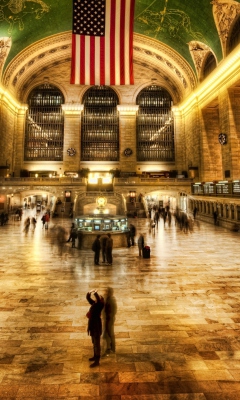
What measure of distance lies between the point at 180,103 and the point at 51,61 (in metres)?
15.8

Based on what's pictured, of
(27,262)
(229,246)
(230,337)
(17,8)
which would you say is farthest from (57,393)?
(17,8)

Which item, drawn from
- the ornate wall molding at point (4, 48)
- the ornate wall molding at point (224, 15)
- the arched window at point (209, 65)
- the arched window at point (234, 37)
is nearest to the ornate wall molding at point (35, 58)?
the ornate wall molding at point (4, 48)

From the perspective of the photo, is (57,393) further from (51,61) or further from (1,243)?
(51,61)

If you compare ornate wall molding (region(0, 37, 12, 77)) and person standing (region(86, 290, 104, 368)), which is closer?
person standing (region(86, 290, 104, 368))

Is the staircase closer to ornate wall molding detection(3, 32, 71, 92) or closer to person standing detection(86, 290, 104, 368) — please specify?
ornate wall molding detection(3, 32, 71, 92)

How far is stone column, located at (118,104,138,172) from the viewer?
103 ft

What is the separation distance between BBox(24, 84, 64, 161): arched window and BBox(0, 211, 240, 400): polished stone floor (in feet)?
81.4

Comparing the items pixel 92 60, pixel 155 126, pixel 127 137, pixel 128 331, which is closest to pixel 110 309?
pixel 128 331

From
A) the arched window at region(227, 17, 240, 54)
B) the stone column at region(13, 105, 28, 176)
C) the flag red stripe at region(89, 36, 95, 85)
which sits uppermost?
the arched window at region(227, 17, 240, 54)

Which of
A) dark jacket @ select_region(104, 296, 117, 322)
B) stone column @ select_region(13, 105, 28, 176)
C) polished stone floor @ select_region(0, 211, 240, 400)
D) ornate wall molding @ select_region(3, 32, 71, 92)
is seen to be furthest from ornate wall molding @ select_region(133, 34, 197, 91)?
dark jacket @ select_region(104, 296, 117, 322)

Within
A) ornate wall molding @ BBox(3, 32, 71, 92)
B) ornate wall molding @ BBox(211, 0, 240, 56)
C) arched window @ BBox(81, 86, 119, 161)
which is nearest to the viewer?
ornate wall molding @ BBox(211, 0, 240, 56)

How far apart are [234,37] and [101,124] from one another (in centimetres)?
1723

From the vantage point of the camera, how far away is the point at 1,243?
11.6m

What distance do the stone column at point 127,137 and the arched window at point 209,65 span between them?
353 inches
